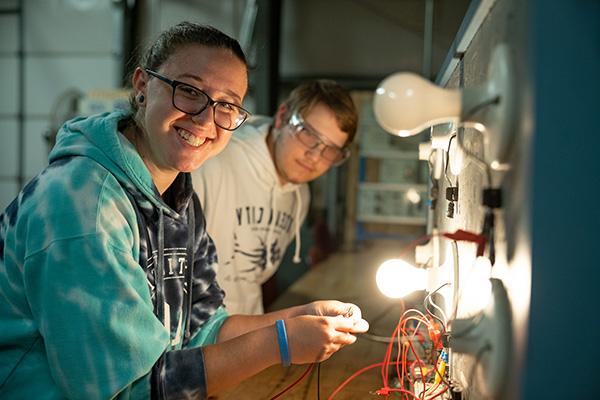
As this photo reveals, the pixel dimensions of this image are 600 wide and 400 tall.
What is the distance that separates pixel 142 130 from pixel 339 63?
12.9 ft

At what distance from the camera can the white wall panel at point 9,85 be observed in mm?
5164

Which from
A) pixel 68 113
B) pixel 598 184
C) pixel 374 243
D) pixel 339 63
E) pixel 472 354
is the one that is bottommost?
pixel 374 243

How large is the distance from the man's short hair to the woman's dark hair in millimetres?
536

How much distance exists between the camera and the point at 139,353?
894 millimetres

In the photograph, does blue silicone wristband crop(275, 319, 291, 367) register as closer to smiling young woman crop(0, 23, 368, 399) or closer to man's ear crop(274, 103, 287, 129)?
smiling young woman crop(0, 23, 368, 399)

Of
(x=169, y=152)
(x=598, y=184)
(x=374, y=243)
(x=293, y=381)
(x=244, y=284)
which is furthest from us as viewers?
(x=374, y=243)

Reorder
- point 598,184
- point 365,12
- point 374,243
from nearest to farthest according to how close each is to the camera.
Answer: point 598,184 → point 374,243 → point 365,12

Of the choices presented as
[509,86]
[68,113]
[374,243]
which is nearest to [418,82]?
[509,86]

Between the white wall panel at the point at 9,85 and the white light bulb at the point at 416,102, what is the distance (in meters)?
5.23

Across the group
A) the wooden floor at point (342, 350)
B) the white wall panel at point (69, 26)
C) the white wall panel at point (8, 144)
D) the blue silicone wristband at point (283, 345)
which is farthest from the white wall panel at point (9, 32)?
the blue silicone wristband at point (283, 345)

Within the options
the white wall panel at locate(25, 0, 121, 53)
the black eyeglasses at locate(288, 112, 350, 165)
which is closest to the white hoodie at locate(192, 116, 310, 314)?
the black eyeglasses at locate(288, 112, 350, 165)

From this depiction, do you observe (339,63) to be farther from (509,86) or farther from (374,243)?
(509,86)

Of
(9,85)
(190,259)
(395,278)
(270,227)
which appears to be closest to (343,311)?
(395,278)

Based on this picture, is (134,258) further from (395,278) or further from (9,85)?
(9,85)
